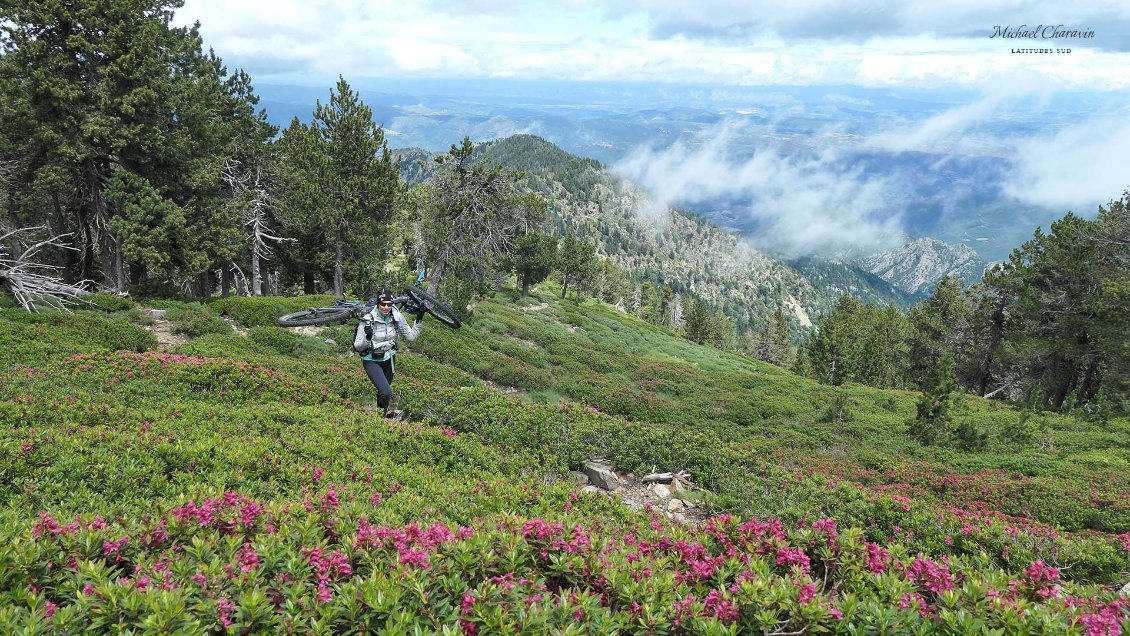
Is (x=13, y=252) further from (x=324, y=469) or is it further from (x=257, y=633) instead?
(x=257, y=633)

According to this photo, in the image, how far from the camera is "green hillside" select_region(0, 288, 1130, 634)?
3.90m

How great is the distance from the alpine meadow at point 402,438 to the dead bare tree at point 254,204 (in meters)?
0.22

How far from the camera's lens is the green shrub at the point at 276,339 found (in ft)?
63.7

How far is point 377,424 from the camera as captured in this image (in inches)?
420

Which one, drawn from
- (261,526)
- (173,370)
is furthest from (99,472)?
(173,370)

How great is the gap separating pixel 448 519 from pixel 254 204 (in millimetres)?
31027

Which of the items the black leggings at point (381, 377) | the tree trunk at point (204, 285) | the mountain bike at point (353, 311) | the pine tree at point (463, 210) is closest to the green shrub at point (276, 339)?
the mountain bike at point (353, 311)

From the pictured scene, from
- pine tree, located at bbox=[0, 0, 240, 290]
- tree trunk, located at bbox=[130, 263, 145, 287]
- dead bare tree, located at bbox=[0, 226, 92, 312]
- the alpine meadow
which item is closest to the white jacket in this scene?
the alpine meadow

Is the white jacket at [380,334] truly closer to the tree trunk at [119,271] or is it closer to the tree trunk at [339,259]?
the tree trunk at [119,271]

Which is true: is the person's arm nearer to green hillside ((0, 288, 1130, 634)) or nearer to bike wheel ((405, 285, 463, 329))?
bike wheel ((405, 285, 463, 329))

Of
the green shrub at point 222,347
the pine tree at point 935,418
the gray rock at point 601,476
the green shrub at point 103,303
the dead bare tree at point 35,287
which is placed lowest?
the pine tree at point 935,418

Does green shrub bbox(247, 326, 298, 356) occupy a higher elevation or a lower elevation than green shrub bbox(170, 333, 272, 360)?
lower

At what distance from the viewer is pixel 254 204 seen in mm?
30844

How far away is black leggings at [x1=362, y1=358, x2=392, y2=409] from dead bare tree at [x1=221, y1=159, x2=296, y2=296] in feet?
70.8
